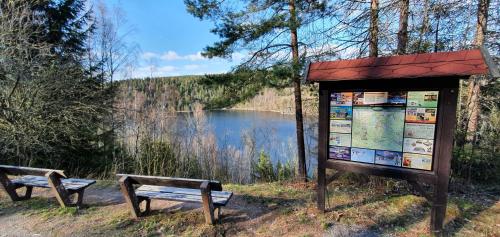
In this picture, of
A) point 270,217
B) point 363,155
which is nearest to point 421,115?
point 363,155

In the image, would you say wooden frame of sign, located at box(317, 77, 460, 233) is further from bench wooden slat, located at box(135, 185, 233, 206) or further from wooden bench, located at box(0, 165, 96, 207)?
wooden bench, located at box(0, 165, 96, 207)

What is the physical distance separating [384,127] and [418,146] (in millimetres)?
356

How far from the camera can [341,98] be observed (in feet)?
10.1

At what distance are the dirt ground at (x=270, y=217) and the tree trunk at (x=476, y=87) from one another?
119 centimetres

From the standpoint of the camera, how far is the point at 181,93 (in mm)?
9930

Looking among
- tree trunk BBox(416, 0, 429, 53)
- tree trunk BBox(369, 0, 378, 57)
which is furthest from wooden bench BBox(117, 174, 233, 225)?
tree trunk BBox(416, 0, 429, 53)

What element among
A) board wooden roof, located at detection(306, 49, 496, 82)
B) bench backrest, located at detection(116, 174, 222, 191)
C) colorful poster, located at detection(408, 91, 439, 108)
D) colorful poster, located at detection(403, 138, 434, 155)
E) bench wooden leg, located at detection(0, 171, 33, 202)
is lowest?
bench wooden leg, located at detection(0, 171, 33, 202)

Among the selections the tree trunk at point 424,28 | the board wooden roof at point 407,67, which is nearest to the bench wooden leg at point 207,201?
the board wooden roof at point 407,67

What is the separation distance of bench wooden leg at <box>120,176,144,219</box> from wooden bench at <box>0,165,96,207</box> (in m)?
0.95

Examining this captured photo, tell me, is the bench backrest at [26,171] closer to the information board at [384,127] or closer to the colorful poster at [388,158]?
the information board at [384,127]

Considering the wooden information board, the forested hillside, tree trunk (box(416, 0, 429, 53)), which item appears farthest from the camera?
the forested hillside

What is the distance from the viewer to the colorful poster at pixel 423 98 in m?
2.56

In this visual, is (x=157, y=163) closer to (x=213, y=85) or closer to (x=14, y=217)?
(x=213, y=85)

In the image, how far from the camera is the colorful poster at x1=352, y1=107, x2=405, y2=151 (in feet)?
9.12
